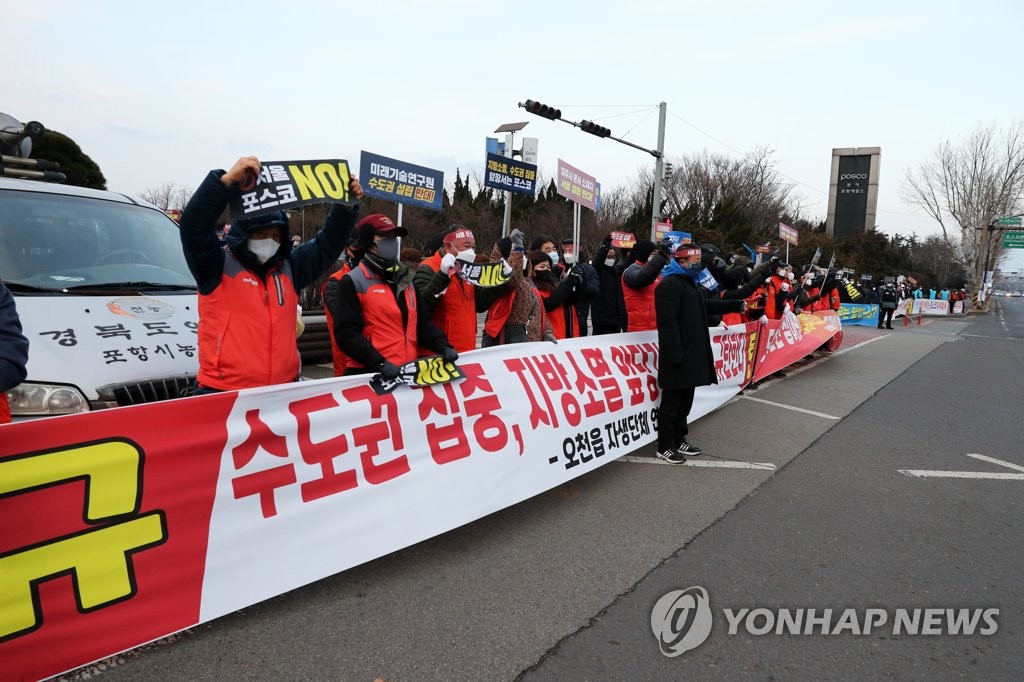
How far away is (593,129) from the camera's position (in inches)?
760

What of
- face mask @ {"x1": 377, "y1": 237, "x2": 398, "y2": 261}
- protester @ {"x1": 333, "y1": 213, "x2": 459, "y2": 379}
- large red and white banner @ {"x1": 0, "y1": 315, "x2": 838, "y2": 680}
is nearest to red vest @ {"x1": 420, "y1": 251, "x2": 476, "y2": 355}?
large red and white banner @ {"x1": 0, "y1": 315, "x2": 838, "y2": 680}

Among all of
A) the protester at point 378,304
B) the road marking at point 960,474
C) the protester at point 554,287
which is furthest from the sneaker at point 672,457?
the protester at point 378,304

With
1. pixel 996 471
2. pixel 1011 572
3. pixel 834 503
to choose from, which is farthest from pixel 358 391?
pixel 996 471

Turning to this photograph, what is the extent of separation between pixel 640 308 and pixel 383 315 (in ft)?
11.4

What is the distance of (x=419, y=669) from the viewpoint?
2.60 metres

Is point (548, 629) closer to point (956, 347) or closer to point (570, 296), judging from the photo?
point (570, 296)

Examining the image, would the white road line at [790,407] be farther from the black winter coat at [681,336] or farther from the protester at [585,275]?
the black winter coat at [681,336]

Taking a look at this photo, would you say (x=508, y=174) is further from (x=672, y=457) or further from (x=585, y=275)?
(x=672, y=457)

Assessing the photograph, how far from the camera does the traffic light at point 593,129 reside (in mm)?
19144

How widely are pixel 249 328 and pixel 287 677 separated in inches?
65.6

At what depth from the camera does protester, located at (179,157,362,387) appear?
3020mm

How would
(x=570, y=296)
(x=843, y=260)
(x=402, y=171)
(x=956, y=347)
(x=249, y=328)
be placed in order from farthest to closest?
(x=843, y=260) → (x=956, y=347) → (x=402, y=171) → (x=570, y=296) → (x=249, y=328)

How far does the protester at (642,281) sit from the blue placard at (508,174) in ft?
24.2

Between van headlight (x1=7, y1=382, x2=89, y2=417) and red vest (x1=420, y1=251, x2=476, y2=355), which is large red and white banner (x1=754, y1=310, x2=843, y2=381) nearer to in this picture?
red vest (x1=420, y1=251, x2=476, y2=355)
